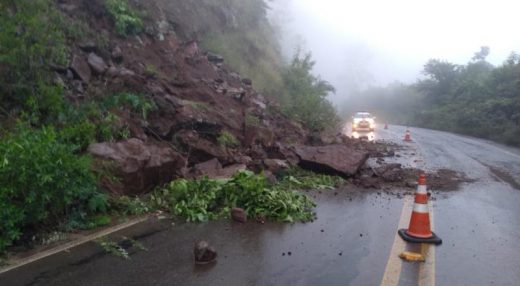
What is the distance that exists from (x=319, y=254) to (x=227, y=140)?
635cm

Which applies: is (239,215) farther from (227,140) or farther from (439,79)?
(439,79)

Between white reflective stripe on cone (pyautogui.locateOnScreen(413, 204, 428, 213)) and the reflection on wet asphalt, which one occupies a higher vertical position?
white reflective stripe on cone (pyautogui.locateOnScreen(413, 204, 428, 213))

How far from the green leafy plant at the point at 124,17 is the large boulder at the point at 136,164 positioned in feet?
21.2

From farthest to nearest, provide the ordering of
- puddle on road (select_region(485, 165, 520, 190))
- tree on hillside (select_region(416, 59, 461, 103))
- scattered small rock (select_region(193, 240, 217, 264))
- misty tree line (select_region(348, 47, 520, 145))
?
1. tree on hillside (select_region(416, 59, 461, 103))
2. misty tree line (select_region(348, 47, 520, 145))
3. puddle on road (select_region(485, 165, 520, 190))
4. scattered small rock (select_region(193, 240, 217, 264))

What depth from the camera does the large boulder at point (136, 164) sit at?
26.9 ft

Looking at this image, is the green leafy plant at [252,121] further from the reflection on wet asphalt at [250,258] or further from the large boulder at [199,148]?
the reflection on wet asphalt at [250,258]

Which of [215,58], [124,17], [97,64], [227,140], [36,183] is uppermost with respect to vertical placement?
[124,17]

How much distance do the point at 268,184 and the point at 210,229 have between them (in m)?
2.42

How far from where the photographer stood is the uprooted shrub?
19.6 feet

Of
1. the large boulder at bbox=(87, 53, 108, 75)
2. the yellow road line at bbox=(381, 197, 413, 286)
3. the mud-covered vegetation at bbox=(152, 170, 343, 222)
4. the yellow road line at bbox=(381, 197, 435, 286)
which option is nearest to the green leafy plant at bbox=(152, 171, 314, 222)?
the mud-covered vegetation at bbox=(152, 170, 343, 222)

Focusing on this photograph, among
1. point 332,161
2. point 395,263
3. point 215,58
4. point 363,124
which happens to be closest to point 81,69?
point 332,161

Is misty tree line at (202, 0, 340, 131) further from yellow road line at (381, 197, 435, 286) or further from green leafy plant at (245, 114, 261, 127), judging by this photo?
yellow road line at (381, 197, 435, 286)

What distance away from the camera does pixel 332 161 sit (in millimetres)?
11805

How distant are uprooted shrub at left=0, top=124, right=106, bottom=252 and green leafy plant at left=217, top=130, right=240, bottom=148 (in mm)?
5112
